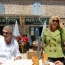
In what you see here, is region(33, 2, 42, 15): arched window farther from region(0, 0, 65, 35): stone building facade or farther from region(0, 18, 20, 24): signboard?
region(0, 18, 20, 24): signboard

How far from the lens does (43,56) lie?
168 inches

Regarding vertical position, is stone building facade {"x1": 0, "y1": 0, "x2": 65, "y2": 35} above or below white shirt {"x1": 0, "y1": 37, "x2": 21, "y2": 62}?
above

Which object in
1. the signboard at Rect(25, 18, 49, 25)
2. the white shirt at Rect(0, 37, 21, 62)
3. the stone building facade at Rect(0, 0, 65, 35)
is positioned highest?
the stone building facade at Rect(0, 0, 65, 35)

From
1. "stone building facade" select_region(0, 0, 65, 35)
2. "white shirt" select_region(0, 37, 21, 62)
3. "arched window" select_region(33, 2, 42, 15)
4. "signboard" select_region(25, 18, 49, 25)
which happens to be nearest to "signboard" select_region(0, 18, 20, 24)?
"stone building facade" select_region(0, 0, 65, 35)

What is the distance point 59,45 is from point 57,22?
483 mm

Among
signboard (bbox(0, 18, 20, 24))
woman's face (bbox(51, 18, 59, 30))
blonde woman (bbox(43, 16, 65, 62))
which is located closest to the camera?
woman's face (bbox(51, 18, 59, 30))

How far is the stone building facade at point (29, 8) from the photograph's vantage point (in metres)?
21.1

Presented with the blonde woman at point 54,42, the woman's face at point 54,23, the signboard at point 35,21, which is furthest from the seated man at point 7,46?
A: the signboard at point 35,21

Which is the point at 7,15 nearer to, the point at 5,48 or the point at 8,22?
the point at 8,22

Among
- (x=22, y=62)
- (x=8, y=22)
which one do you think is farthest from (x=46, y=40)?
(x=8, y=22)

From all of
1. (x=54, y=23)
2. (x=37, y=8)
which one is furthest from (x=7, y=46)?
(x=37, y=8)

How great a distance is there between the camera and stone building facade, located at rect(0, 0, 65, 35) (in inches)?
830

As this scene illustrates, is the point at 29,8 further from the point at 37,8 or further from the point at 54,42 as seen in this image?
the point at 54,42

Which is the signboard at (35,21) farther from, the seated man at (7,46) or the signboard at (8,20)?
the seated man at (7,46)
